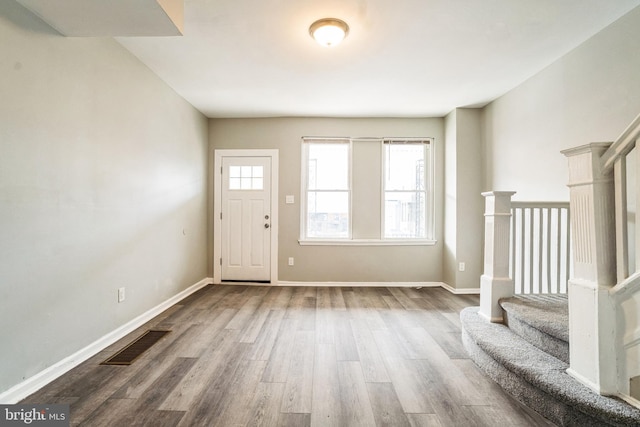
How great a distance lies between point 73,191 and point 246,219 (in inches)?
92.3

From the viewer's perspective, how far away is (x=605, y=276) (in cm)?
131

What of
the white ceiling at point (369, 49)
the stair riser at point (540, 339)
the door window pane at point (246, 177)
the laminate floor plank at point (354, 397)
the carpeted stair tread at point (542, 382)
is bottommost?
the laminate floor plank at point (354, 397)

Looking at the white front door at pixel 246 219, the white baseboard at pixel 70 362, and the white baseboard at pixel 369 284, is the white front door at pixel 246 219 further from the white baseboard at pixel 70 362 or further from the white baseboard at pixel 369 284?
the white baseboard at pixel 70 362

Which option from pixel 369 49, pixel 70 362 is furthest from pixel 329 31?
pixel 70 362

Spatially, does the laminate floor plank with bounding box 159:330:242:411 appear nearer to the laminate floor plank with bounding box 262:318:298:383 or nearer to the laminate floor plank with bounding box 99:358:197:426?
the laminate floor plank with bounding box 99:358:197:426

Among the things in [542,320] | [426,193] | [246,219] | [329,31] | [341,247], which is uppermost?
[329,31]

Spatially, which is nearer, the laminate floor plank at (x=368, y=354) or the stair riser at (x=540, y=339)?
the stair riser at (x=540, y=339)

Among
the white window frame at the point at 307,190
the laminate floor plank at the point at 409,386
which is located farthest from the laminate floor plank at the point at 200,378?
the white window frame at the point at 307,190

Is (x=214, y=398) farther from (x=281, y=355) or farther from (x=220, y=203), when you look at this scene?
(x=220, y=203)

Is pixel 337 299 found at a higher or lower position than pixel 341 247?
lower

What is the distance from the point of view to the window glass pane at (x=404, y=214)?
4211mm

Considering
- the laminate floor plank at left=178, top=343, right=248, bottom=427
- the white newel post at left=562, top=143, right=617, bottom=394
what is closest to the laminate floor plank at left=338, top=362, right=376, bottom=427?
the laminate floor plank at left=178, top=343, right=248, bottom=427

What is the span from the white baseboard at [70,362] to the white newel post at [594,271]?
3.13 meters

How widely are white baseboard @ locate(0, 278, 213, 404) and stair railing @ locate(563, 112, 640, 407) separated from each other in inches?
123
